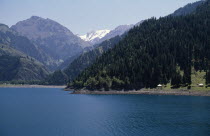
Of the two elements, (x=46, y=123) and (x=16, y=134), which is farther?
(x=46, y=123)

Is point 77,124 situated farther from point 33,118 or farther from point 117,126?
point 33,118

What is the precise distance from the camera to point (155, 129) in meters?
84.2

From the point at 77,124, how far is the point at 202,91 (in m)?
129

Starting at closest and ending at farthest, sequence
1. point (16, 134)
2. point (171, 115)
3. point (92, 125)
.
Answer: point (16, 134)
point (92, 125)
point (171, 115)

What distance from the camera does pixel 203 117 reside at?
341 feet

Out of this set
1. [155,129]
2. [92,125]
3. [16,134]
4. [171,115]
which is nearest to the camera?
[16,134]

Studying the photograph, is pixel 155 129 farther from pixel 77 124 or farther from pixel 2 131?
pixel 2 131

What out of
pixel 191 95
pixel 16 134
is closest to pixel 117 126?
pixel 16 134

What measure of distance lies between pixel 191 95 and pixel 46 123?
132 meters

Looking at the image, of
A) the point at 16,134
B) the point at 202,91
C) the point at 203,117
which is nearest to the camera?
the point at 16,134

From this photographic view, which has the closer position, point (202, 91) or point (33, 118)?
point (33, 118)

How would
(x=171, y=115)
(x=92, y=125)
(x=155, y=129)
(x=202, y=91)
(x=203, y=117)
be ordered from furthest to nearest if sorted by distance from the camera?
(x=202, y=91) → (x=171, y=115) → (x=203, y=117) → (x=92, y=125) → (x=155, y=129)

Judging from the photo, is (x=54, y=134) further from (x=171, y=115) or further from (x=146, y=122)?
(x=171, y=115)

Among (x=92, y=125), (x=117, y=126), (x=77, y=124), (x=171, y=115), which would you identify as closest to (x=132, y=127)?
(x=117, y=126)
